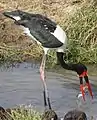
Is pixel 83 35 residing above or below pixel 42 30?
below

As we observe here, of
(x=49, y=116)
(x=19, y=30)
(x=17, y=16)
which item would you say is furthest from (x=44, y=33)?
(x=19, y=30)

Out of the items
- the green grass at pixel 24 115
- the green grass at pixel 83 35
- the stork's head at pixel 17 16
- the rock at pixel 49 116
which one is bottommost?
the rock at pixel 49 116

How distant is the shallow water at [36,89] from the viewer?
8.05 m

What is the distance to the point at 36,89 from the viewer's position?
29.2 ft

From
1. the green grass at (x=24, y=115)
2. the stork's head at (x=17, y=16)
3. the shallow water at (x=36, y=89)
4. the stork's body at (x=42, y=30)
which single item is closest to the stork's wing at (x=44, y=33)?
the stork's body at (x=42, y=30)

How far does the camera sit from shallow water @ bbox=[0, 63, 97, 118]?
8.05m

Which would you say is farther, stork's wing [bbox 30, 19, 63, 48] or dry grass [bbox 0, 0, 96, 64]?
dry grass [bbox 0, 0, 96, 64]

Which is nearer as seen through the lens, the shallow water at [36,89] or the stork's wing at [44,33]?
the shallow water at [36,89]

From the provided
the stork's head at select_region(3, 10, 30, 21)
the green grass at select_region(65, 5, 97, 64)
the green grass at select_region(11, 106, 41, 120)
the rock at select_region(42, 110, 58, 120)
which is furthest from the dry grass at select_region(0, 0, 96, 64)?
the green grass at select_region(11, 106, 41, 120)

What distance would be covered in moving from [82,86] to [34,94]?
0.71 meters

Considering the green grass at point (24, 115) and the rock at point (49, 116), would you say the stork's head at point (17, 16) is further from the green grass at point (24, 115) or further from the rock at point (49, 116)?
the green grass at point (24, 115)

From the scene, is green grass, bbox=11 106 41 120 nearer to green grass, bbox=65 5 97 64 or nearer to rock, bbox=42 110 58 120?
rock, bbox=42 110 58 120

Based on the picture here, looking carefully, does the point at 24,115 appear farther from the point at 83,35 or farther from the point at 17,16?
the point at 83,35

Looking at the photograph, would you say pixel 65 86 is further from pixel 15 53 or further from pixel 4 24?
pixel 4 24
